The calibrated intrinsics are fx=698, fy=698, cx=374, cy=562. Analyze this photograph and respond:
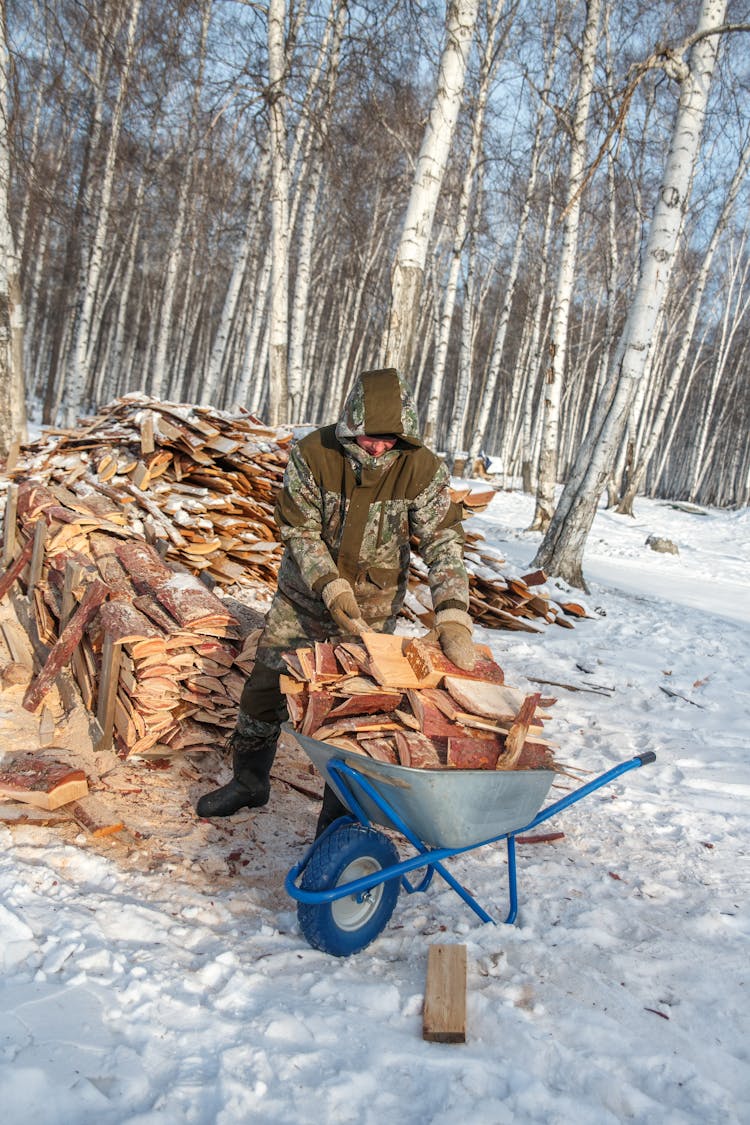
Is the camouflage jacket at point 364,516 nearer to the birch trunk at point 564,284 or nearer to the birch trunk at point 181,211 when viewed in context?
the birch trunk at point 564,284

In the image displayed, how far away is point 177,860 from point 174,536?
10.5 feet

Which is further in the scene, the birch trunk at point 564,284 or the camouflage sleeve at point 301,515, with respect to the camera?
the birch trunk at point 564,284

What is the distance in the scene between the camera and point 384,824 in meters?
2.39

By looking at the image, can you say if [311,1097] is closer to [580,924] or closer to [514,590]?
[580,924]

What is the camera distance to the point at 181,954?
2211 mm

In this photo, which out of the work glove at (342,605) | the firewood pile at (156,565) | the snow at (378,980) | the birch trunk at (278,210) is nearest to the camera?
the snow at (378,980)

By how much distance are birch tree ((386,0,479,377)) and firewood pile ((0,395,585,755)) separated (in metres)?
1.94

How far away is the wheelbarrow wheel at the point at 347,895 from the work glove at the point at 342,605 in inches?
28.5

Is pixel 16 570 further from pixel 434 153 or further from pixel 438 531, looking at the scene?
pixel 434 153

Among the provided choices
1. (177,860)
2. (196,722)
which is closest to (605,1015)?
(177,860)

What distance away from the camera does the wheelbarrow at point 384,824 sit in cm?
207

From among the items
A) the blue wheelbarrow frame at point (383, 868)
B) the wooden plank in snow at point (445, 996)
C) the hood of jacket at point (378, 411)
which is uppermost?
the hood of jacket at point (378, 411)

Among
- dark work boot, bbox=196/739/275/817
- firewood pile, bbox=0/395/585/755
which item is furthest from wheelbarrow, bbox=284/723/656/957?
firewood pile, bbox=0/395/585/755

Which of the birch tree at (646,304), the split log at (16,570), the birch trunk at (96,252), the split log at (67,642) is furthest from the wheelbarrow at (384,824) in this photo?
the birch trunk at (96,252)
